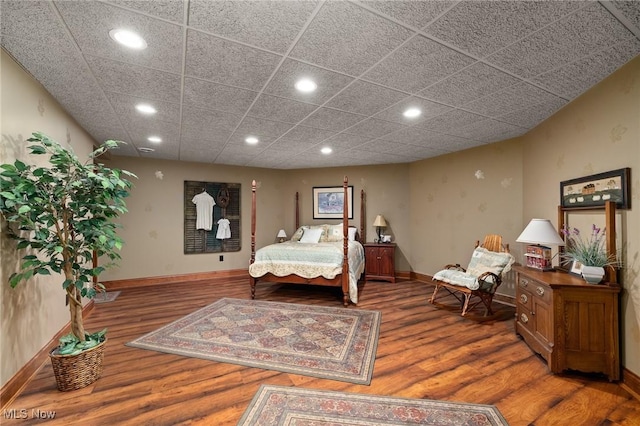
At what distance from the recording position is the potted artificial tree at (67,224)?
6.00ft

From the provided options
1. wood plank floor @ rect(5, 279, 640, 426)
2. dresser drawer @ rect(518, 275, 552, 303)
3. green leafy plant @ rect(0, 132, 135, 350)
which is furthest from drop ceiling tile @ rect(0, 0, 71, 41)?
dresser drawer @ rect(518, 275, 552, 303)

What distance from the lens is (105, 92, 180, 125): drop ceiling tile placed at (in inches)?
103

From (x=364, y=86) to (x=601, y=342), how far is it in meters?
2.86

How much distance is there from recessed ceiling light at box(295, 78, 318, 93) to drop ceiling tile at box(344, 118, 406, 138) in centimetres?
100

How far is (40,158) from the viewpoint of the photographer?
2410 millimetres

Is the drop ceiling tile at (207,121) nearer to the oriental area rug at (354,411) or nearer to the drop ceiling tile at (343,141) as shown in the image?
the drop ceiling tile at (343,141)

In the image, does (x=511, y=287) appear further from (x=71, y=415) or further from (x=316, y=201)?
(x=71, y=415)

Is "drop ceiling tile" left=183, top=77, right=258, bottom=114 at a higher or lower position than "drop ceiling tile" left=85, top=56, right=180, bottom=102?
higher

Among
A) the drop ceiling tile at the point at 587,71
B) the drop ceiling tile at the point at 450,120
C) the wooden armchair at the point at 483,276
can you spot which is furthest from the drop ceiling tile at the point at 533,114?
the wooden armchair at the point at 483,276

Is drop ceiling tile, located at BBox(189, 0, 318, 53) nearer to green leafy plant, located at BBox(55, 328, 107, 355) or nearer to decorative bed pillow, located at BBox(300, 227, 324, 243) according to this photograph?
green leafy plant, located at BBox(55, 328, 107, 355)

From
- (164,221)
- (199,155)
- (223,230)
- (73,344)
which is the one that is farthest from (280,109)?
(164,221)

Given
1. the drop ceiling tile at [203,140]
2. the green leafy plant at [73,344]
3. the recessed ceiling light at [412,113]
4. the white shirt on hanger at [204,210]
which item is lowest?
the green leafy plant at [73,344]

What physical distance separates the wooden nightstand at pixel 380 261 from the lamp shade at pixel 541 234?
2.80 meters

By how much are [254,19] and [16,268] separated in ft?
8.27
